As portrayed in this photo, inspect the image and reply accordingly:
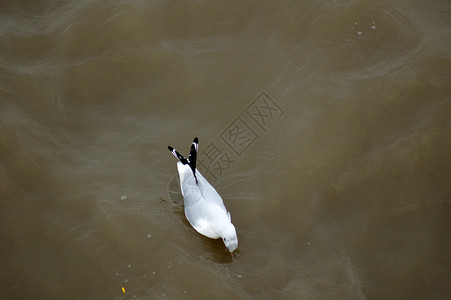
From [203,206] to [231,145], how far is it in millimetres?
1140

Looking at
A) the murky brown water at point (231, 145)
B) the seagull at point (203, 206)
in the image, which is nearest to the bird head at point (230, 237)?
the seagull at point (203, 206)

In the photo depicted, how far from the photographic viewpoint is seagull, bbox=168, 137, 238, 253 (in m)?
4.42

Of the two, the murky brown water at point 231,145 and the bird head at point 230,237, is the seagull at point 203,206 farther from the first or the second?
the murky brown water at point 231,145

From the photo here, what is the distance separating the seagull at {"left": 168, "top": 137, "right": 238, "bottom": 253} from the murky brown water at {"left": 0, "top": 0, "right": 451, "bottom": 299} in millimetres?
198

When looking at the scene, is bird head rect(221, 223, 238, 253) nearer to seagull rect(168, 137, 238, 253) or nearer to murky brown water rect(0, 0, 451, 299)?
seagull rect(168, 137, 238, 253)

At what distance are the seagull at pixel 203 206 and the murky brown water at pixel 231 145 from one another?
198mm

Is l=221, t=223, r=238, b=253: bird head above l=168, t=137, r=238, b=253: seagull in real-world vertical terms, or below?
below

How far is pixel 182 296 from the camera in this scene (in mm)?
4086

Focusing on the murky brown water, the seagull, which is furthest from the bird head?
the murky brown water

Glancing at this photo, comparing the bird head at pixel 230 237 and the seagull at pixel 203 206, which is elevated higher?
the seagull at pixel 203 206

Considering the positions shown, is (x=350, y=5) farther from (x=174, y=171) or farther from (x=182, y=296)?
(x=182, y=296)

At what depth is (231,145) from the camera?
5465 mm

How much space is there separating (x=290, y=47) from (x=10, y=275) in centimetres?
463

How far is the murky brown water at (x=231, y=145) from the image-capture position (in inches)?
173
